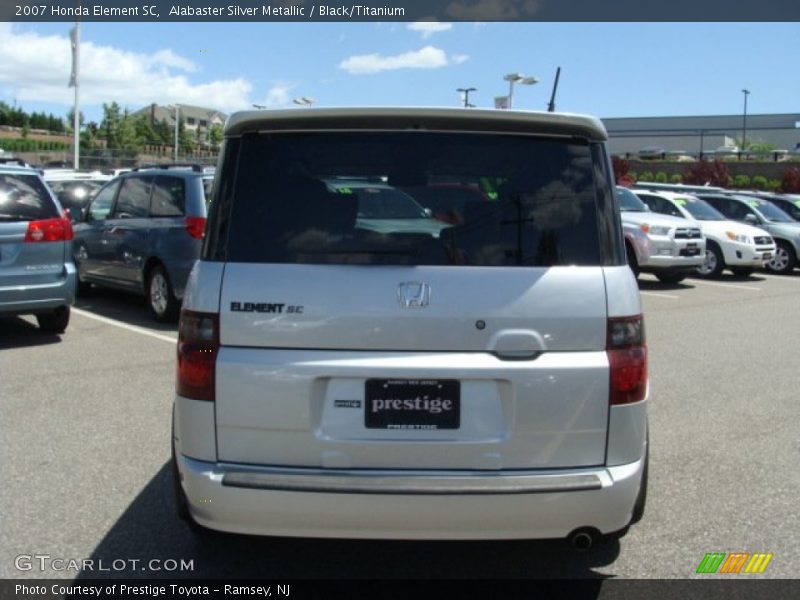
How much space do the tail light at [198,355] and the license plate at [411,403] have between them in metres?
0.61

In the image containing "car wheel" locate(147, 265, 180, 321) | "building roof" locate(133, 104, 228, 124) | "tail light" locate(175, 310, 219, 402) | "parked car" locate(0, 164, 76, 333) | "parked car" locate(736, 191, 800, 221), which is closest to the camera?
"tail light" locate(175, 310, 219, 402)

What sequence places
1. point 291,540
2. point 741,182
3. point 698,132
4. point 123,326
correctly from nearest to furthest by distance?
point 291,540 < point 123,326 < point 741,182 < point 698,132

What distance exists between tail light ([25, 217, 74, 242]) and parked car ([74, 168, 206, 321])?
1.25 m

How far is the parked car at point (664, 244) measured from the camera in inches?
611

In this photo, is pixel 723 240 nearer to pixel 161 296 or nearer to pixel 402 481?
pixel 161 296

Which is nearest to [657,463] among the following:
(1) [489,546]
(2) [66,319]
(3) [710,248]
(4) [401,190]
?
(1) [489,546]

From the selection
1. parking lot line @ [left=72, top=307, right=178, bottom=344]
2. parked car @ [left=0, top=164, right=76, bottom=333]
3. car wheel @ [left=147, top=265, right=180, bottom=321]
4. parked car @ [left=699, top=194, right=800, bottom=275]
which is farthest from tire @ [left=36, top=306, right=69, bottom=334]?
parked car @ [left=699, top=194, right=800, bottom=275]

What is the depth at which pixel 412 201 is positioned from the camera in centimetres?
337

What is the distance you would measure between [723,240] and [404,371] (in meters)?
15.5

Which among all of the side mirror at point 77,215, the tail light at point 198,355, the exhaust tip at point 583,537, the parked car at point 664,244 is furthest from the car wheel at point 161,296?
the parked car at point 664,244

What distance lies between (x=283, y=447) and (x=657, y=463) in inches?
118

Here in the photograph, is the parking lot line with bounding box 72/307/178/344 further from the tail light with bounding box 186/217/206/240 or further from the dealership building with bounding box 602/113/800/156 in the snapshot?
the dealership building with bounding box 602/113/800/156

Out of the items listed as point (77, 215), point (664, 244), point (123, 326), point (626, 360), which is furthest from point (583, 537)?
point (664, 244)

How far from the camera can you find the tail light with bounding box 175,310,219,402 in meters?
3.25
